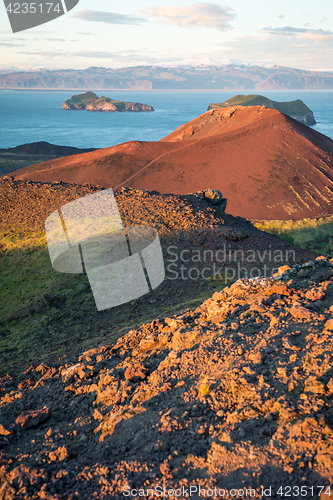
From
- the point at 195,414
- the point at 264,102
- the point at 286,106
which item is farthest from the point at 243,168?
the point at 286,106

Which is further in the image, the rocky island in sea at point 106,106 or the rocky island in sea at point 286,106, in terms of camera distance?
the rocky island in sea at point 106,106

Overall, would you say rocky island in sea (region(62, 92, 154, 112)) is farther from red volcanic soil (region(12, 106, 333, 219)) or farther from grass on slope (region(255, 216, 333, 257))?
grass on slope (region(255, 216, 333, 257))

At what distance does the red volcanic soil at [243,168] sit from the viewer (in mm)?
32125

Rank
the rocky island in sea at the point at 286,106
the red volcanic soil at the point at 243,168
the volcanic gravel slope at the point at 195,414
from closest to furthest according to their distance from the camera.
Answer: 1. the volcanic gravel slope at the point at 195,414
2. the red volcanic soil at the point at 243,168
3. the rocky island in sea at the point at 286,106

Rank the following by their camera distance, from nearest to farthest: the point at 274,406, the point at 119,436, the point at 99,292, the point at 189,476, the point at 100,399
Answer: the point at 189,476 → the point at 274,406 → the point at 119,436 → the point at 100,399 → the point at 99,292

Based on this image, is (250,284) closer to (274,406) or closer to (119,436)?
(274,406)

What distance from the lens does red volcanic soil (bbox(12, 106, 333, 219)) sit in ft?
105

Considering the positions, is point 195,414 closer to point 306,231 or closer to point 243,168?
point 306,231

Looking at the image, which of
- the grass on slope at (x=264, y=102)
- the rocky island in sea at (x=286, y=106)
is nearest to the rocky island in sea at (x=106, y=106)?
the grass on slope at (x=264, y=102)

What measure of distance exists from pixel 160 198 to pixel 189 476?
13881 millimetres

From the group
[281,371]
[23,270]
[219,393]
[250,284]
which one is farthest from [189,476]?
[23,270]

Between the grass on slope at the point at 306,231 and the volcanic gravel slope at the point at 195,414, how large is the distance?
21.2 meters

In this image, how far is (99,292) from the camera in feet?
34.6

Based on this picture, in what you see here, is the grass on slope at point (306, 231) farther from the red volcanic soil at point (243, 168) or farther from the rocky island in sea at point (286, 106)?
the rocky island in sea at point (286, 106)
